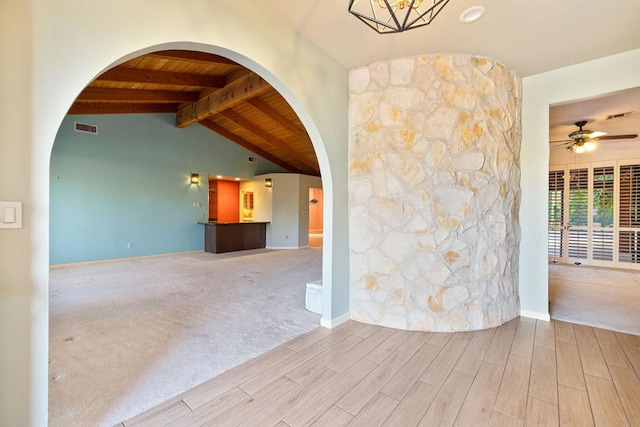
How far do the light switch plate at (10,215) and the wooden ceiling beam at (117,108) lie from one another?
19.9 ft

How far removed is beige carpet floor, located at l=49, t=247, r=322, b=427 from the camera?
186 centimetres

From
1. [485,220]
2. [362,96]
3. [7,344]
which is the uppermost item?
[362,96]

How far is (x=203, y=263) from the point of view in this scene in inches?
256

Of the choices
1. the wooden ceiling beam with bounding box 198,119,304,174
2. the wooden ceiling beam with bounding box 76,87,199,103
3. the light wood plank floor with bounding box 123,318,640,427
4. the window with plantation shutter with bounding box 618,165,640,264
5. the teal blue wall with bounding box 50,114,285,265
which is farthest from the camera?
the wooden ceiling beam with bounding box 198,119,304,174

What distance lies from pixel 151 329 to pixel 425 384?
8.56ft

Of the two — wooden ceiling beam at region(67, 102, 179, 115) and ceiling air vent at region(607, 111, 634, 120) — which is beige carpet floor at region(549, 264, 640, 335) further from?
wooden ceiling beam at region(67, 102, 179, 115)

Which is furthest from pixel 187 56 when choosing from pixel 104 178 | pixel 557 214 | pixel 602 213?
pixel 602 213

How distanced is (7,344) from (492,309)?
11.7 feet

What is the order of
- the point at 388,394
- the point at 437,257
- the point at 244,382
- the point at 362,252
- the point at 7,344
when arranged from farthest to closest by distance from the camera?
the point at 362,252 → the point at 437,257 → the point at 244,382 → the point at 388,394 → the point at 7,344

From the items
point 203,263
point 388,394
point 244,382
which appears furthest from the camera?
point 203,263

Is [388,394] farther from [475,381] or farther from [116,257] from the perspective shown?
[116,257]

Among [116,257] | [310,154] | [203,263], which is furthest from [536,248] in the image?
[116,257]

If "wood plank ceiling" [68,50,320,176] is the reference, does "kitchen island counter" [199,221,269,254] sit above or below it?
below

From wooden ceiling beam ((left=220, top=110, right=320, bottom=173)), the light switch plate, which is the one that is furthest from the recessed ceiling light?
wooden ceiling beam ((left=220, top=110, right=320, bottom=173))
